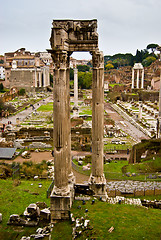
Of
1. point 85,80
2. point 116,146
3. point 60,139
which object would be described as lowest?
point 116,146

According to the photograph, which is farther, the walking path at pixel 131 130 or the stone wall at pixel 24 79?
the stone wall at pixel 24 79

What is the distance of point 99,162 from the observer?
9.88 metres

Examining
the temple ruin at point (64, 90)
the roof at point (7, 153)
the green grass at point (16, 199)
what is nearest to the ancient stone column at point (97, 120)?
the temple ruin at point (64, 90)

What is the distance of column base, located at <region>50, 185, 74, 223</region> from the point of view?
8719 millimetres

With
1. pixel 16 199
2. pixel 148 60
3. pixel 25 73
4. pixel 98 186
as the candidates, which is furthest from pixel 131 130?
pixel 148 60

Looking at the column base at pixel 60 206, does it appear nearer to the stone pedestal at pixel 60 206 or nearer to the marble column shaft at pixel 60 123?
the stone pedestal at pixel 60 206

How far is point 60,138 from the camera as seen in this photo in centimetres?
845

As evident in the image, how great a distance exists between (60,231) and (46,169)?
28.5ft

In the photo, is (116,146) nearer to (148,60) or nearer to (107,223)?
(107,223)

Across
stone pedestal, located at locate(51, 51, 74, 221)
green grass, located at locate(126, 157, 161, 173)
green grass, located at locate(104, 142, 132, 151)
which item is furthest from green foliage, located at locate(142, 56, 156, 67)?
stone pedestal, located at locate(51, 51, 74, 221)

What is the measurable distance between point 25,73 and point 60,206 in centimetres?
6724

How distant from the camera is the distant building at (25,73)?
72.4m

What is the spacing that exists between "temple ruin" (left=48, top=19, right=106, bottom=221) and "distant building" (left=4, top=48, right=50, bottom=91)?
6465 centimetres

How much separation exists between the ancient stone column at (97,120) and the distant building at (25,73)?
6455 cm
